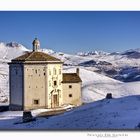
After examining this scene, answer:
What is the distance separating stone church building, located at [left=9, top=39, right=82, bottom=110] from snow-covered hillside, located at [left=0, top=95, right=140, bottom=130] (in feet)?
18.1

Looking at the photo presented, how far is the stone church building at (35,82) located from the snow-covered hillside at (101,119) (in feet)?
18.1

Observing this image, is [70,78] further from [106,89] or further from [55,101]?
[106,89]

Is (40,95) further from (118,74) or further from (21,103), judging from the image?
(118,74)

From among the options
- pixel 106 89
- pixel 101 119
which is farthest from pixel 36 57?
pixel 101 119

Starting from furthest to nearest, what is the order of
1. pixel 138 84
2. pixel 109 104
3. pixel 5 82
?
1. pixel 5 82
2. pixel 138 84
3. pixel 109 104

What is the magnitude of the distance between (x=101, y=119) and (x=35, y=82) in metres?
10.1

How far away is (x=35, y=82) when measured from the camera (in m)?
28.0

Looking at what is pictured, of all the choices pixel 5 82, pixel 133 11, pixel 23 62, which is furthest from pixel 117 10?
pixel 5 82

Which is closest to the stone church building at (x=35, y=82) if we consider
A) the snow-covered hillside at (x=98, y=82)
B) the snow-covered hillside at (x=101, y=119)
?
the snow-covered hillside at (x=98, y=82)

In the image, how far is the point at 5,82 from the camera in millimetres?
45375

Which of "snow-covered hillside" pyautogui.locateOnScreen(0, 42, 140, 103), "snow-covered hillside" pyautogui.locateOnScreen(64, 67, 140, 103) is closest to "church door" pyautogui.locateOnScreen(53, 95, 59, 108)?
"snow-covered hillside" pyautogui.locateOnScreen(0, 42, 140, 103)

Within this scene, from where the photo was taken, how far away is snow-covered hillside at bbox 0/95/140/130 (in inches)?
699
